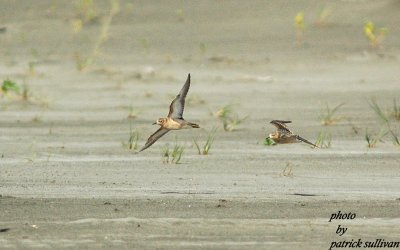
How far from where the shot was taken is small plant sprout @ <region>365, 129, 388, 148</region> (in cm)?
1266

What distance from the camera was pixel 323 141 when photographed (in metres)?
13.0

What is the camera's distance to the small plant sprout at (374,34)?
19.4 meters

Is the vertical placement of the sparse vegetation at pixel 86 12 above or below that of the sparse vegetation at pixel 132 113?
above

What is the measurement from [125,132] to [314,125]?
79.1 inches

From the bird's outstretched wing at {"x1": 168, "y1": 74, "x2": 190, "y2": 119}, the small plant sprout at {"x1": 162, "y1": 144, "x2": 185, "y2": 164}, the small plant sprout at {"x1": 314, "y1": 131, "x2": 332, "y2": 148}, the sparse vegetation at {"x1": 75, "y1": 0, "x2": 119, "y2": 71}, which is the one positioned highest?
the sparse vegetation at {"x1": 75, "y1": 0, "x2": 119, "y2": 71}

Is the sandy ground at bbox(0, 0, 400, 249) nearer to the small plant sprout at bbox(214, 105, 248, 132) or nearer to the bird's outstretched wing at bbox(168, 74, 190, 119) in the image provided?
the small plant sprout at bbox(214, 105, 248, 132)

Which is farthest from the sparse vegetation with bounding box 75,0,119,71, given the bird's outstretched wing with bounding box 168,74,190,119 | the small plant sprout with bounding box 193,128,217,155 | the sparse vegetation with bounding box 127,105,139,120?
the bird's outstretched wing with bounding box 168,74,190,119

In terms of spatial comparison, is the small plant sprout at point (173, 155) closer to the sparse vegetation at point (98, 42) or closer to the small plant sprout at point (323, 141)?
the small plant sprout at point (323, 141)

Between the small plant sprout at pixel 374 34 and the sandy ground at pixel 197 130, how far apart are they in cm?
12

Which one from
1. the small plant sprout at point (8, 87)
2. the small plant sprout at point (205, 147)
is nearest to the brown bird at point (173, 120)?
the small plant sprout at point (205, 147)

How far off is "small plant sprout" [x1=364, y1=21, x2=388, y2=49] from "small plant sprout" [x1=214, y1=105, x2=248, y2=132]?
425 cm

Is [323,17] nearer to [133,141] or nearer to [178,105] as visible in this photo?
[133,141]

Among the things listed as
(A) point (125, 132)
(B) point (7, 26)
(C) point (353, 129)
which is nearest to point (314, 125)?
(C) point (353, 129)

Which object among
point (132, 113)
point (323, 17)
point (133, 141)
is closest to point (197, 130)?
point (133, 141)
